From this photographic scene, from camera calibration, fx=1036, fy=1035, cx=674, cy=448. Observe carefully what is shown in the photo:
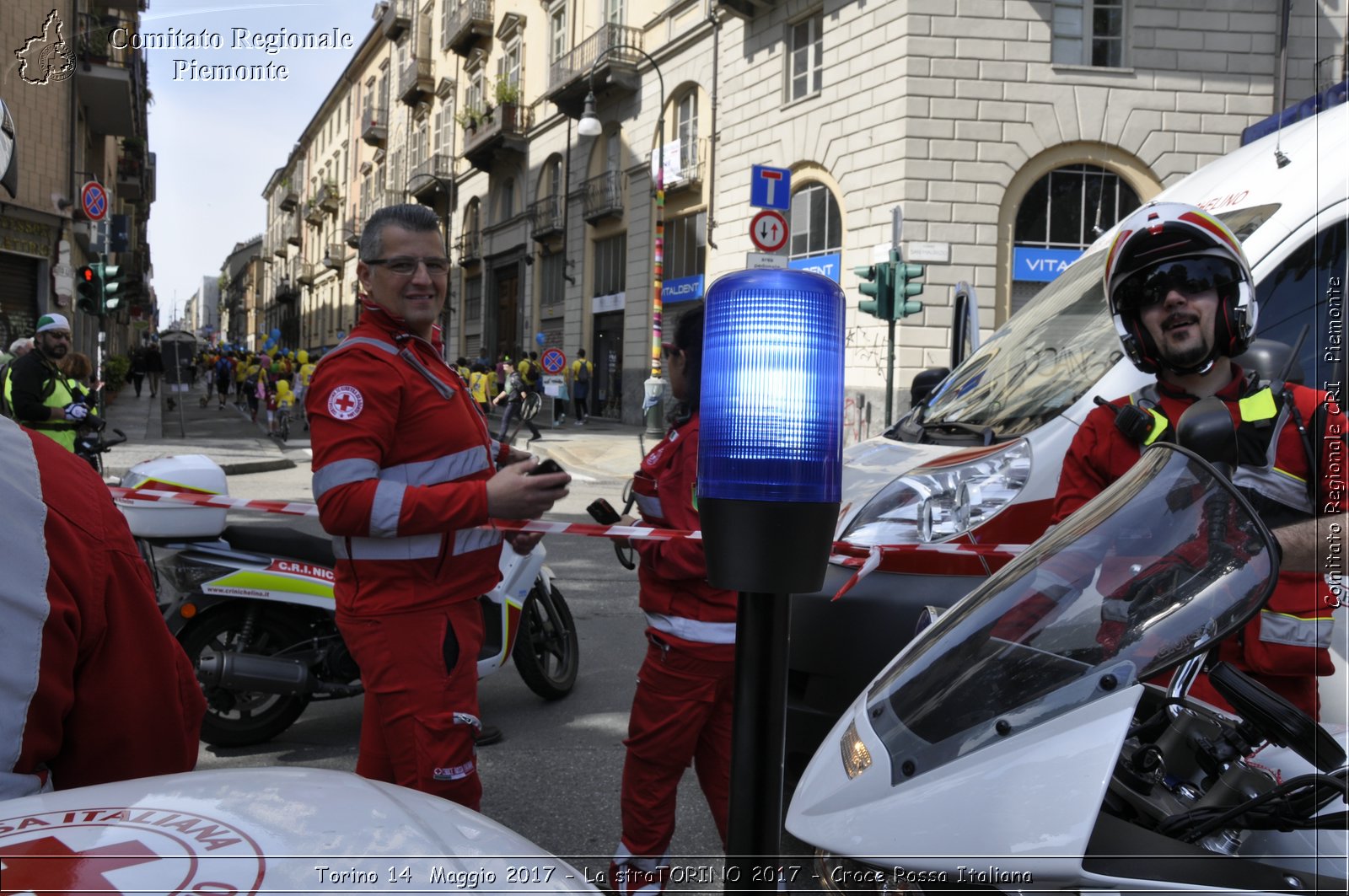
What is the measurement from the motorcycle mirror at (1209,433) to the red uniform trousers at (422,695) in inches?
61.4

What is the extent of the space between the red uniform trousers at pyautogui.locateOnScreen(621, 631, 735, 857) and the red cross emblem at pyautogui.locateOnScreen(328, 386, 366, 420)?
38.4 inches

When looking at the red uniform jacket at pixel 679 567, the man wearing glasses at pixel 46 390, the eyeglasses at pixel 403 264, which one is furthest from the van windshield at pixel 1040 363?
the man wearing glasses at pixel 46 390

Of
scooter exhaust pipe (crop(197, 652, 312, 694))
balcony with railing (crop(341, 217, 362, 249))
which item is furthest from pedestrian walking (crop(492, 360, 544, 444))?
scooter exhaust pipe (crop(197, 652, 312, 694))

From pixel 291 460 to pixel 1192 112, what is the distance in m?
14.7

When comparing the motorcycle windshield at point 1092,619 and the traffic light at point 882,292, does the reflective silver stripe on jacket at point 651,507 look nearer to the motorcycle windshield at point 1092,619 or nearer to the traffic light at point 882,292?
the motorcycle windshield at point 1092,619

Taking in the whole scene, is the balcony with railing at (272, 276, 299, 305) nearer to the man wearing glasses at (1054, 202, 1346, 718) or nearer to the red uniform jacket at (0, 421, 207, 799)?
the man wearing glasses at (1054, 202, 1346, 718)

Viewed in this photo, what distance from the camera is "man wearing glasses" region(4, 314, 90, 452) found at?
7258 millimetres

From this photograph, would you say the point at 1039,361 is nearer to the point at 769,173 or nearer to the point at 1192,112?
the point at 769,173

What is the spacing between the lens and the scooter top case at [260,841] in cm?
86

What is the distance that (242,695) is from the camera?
164 inches

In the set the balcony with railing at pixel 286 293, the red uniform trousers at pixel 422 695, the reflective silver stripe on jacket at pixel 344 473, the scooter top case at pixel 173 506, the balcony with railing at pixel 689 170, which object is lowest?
the red uniform trousers at pixel 422 695

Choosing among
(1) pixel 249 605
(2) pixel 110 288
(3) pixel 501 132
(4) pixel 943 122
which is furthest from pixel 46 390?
(3) pixel 501 132

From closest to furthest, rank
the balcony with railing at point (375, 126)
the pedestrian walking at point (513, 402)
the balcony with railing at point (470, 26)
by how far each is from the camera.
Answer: the balcony with railing at point (375, 126) → the pedestrian walking at point (513, 402) → the balcony with railing at point (470, 26)

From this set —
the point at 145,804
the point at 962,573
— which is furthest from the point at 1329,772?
the point at 962,573
